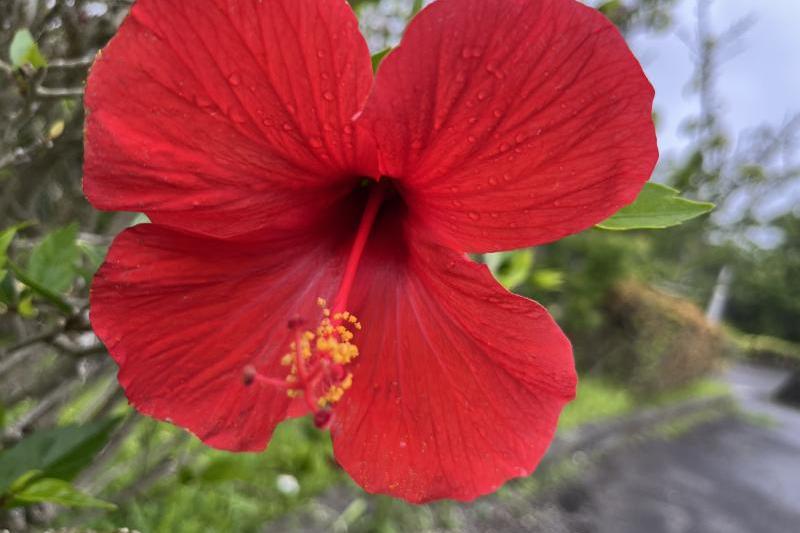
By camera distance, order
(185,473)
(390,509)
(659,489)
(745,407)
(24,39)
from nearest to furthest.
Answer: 1. (24,39)
2. (185,473)
3. (390,509)
4. (659,489)
5. (745,407)

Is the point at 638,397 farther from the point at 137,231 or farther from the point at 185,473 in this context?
the point at 137,231

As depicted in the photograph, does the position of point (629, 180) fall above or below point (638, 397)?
above

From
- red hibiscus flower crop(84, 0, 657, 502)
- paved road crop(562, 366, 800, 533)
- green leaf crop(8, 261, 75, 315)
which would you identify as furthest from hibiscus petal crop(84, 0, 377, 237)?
paved road crop(562, 366, 800, 533)

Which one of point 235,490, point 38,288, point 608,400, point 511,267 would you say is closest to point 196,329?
point 38,288

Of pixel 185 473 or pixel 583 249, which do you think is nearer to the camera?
pixel 185 473

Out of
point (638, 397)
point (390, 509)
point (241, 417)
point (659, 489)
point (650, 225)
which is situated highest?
point (650, 225)

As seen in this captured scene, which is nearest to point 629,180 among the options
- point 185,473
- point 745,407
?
point 185,473

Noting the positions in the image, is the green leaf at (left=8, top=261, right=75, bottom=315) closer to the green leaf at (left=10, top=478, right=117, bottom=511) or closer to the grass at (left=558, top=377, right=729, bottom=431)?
the green leaf at (left=10, top=478, right=117, bottom=511)

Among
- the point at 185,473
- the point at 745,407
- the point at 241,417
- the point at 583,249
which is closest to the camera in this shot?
the point at 241,417
